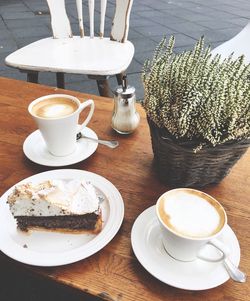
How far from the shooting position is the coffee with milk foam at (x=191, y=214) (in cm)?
53

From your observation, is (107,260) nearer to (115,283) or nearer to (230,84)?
(115,283)

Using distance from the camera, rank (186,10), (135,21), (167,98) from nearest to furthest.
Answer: (167,98) < (135,21) < (186,10)

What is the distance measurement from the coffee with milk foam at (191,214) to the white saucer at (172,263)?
0.28 feet

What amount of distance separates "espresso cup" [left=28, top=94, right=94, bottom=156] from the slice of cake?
0.19 meters

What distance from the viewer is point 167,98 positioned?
2.23ft

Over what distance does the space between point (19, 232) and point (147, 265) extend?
28 centimetres

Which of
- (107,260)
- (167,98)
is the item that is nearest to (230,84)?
(167,98)

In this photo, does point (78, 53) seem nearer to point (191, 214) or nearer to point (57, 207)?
point (57, 207)

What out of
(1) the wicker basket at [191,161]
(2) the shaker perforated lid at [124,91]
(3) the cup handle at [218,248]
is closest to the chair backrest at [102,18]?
(2) the shaker perforated lid at [124,91]

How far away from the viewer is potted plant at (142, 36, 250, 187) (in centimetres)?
63

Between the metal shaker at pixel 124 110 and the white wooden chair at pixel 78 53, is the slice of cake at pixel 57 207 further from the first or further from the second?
the white wooden chair at pixel 78 53

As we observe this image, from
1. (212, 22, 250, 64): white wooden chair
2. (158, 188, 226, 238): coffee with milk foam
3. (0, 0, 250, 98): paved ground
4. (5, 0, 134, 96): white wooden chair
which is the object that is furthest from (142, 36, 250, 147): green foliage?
(0, 0, 250, 98): paved ground

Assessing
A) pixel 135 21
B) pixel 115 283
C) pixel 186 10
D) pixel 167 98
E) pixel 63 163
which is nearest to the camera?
pixel 115 283

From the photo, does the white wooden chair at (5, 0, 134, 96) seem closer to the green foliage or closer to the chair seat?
the chair seat
